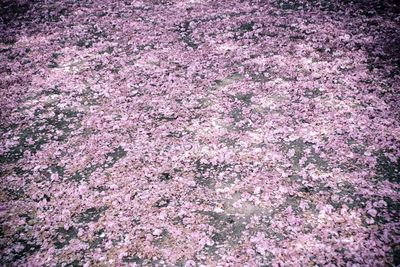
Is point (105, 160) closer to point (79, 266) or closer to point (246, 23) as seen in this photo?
point (79, 266)

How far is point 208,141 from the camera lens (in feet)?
27.7

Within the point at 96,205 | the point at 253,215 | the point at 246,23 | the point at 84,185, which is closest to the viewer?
the point at 253,215

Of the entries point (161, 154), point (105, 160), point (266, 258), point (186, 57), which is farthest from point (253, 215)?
point (186, 57)

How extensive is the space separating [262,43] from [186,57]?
307cm

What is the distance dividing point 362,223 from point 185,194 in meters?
3.70

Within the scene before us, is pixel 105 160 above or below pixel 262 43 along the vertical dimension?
below

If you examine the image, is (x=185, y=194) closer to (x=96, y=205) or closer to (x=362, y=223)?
(x=96, y=205)

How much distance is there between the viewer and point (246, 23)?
13727mm

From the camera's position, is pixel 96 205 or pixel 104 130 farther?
pixel 104 130

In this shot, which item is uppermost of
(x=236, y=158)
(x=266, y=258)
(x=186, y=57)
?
(x=186, y=57)

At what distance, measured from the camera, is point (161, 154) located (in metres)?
8.13

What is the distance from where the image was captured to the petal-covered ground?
6156 millimetres

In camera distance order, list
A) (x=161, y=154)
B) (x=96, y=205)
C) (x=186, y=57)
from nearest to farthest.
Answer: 1. (x=96, y=205)
2. (x=161, y=154)
3. (x=186, y=57)

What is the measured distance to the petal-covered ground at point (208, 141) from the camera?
616 centimetres
